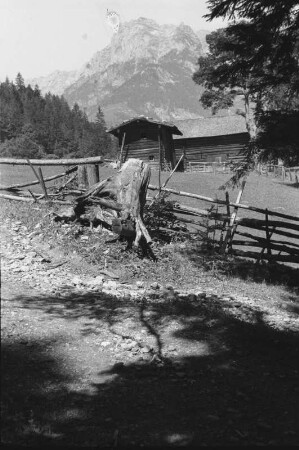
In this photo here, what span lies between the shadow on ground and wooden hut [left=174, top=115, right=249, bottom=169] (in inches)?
1355

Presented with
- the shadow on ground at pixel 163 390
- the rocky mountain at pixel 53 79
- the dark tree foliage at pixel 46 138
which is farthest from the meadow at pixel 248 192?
the shadow on ground at pixel 163 390

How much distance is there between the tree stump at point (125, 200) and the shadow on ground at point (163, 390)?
163cm

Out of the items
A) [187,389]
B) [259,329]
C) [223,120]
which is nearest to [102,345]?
[187,389]

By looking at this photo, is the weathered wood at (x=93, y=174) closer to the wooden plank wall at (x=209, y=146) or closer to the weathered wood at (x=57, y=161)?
the weathered wood at (x=57, y=161)

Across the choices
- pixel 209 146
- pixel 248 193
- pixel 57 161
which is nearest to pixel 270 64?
pixel 57 161

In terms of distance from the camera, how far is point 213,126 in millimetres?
39750

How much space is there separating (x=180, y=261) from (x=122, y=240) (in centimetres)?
120

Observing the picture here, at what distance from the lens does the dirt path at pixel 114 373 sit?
1607 mm

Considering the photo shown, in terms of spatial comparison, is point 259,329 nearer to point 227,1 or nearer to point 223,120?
point 227,1

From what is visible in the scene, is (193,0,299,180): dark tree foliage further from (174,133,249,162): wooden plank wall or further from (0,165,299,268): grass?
(174,133,249,162): wooden plank wall

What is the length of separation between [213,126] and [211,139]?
1644 mm

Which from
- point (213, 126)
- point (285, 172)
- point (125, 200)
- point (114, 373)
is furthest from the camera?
point (213, 126)

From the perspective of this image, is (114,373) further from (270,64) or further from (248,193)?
(248,193)

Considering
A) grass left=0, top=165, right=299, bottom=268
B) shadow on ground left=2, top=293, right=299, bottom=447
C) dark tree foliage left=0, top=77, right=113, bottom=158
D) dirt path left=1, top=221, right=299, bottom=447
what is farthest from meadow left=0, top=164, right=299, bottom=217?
dirt path left=1, top=221, right=299, bottom=447
